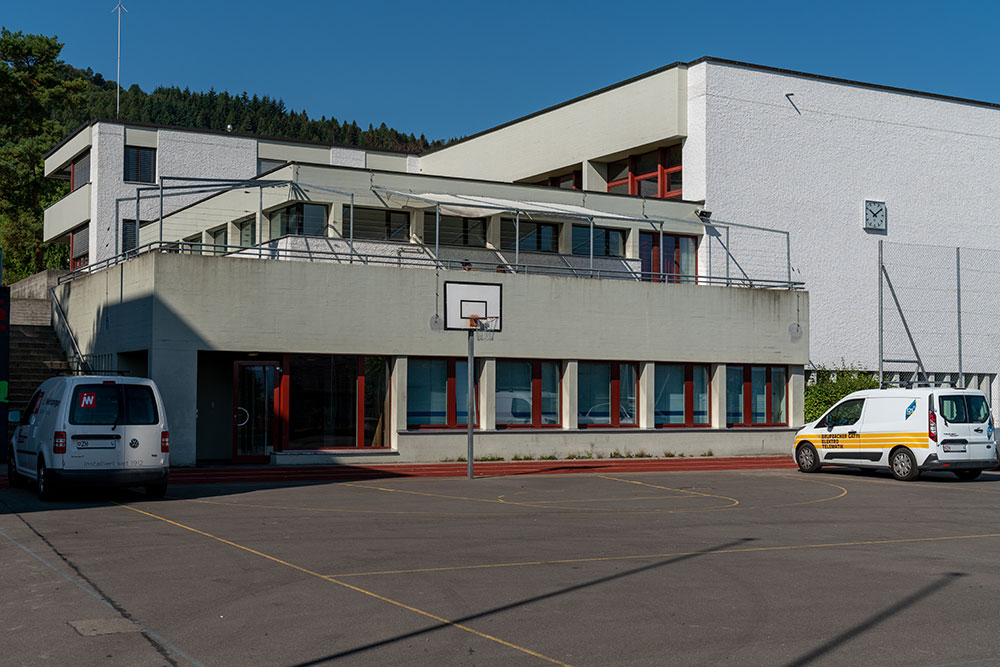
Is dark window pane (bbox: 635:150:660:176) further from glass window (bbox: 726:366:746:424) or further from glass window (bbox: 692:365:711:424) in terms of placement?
glass window (bbox: 692:365:711:424)

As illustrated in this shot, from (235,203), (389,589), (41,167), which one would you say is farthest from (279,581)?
(41,167)

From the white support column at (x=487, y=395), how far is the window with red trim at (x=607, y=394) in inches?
97.6

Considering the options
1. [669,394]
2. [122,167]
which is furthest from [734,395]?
[122,167]

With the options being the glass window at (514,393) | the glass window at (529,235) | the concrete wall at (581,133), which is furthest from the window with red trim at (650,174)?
the glass window at (514,393)

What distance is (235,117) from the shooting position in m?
144

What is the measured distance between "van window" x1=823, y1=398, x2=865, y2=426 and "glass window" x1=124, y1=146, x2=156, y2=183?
2830cm

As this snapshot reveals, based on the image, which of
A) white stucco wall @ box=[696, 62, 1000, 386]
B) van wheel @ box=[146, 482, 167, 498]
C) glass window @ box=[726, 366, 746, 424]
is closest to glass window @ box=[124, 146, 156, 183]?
white stucco wall @ box=[696, 62, 1000, 386]

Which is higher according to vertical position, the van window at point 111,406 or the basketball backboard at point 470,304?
the basketball backboard at point 470,304

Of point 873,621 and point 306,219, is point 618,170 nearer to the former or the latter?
point 306,219

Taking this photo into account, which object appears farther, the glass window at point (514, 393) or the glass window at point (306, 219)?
the glass window at point (306, 219)

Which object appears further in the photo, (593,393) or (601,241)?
(601,241)

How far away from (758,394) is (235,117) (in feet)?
402

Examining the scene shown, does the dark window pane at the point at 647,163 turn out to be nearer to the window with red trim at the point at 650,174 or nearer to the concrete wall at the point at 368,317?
the window with red trim at the point at 650,174

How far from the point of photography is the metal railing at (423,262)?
2689cm
